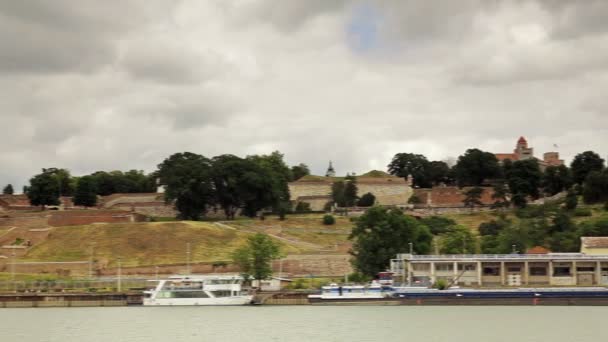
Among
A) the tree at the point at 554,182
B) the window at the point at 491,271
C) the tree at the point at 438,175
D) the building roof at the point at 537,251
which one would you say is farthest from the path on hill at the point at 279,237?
the tree at the point at 438,175

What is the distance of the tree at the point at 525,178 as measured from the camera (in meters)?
129

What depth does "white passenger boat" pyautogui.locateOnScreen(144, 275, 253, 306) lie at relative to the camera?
81625 millimetres

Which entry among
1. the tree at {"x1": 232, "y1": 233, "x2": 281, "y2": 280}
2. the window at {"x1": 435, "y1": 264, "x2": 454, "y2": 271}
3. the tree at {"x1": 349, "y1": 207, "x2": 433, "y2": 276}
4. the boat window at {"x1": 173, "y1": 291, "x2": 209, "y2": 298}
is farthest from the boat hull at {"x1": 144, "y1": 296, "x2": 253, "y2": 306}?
the window at {"x1": 435, "y1": 264, "x2": 454, "y2": 271}

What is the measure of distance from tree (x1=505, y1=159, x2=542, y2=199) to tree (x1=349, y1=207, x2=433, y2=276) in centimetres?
3994

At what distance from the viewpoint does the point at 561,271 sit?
83.4 m

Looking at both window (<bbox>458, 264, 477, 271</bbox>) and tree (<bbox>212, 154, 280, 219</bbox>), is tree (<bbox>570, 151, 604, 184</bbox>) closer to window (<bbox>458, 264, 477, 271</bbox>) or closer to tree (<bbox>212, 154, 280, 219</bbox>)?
tree (<bbox>212, 154, 280, 219</bbox>)

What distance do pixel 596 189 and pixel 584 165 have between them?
13203 mm

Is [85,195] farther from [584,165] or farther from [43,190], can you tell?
[584,165]

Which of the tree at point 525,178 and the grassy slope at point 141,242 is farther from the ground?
the tree at point 525,178

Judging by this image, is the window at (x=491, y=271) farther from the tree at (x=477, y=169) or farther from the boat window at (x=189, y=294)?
the tree at (x=477, y=169)

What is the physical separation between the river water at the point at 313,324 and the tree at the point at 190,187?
4402cm

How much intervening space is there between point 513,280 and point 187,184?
47766mm

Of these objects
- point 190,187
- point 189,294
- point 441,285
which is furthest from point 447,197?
point 189,294

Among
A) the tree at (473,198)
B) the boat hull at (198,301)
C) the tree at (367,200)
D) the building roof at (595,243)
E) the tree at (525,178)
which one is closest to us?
the boat hull at (198,301)
